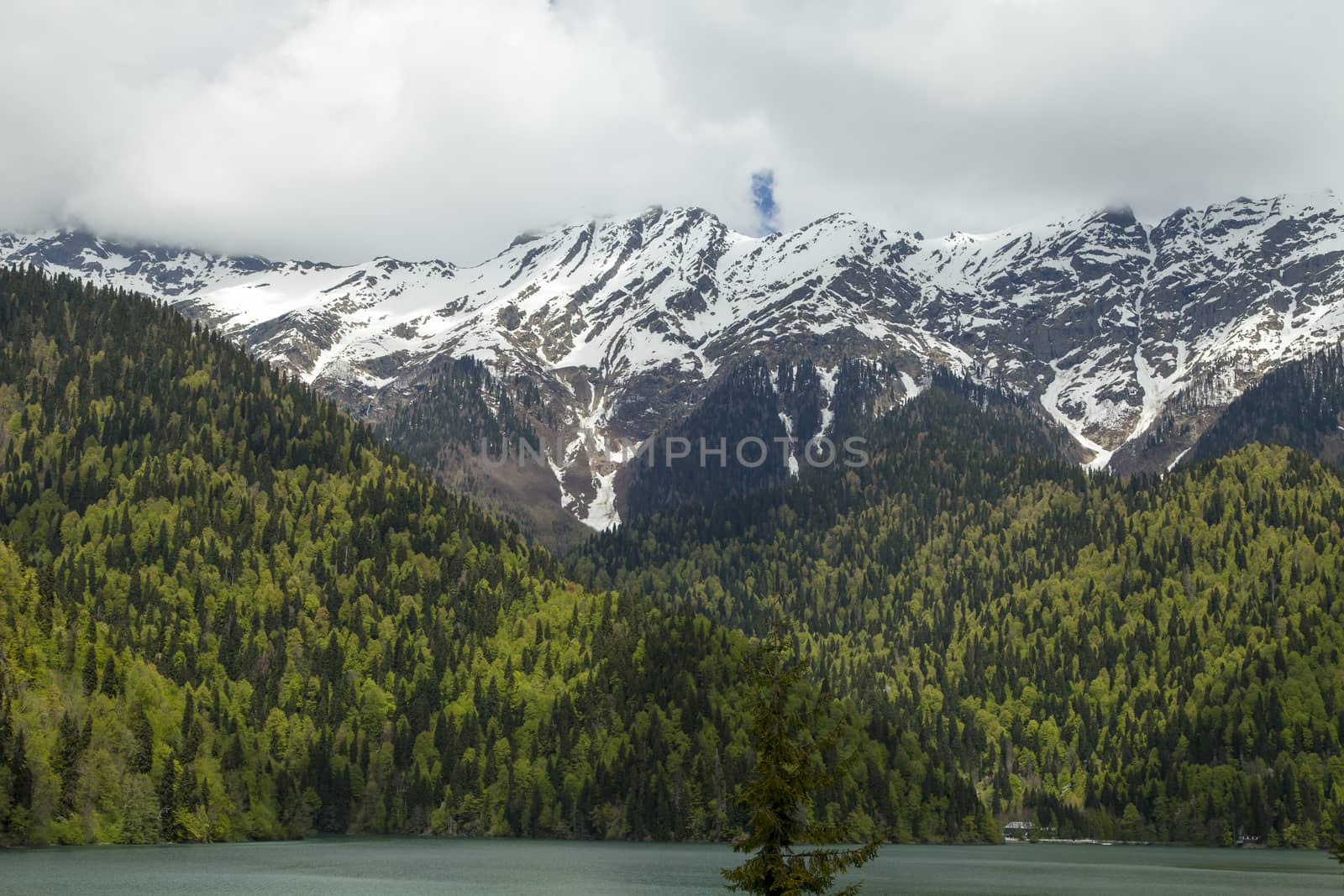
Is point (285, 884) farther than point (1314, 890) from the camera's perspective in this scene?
No

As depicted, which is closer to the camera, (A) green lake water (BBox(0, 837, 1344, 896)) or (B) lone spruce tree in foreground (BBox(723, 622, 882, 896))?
(B) lone spruce tree in foreground (BBox(723, 622, 882, 896))

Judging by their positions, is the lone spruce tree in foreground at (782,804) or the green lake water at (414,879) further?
the green lake water at (414,879)

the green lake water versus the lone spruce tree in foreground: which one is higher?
the lone spruce tree in foreground

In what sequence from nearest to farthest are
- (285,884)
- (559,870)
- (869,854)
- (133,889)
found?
(869,854) → (133,889) → (285,884) → (559,870)

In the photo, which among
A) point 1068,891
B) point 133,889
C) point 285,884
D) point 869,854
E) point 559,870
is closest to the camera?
point 869,854

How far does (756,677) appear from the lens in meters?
67.2

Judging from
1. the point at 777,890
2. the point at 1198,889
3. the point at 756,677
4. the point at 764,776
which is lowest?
the point at 1198,889

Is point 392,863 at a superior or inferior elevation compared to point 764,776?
inferior

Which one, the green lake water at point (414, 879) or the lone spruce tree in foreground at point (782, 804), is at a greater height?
the lone spruce tree in foreground at point (782, 804)

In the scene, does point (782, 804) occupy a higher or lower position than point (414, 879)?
higher

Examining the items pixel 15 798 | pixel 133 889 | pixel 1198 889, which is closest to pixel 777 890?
pixel 133 889

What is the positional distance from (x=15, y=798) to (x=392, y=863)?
47753mm

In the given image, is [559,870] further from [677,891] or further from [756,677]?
[756,677]

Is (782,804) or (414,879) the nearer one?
(782,804)
